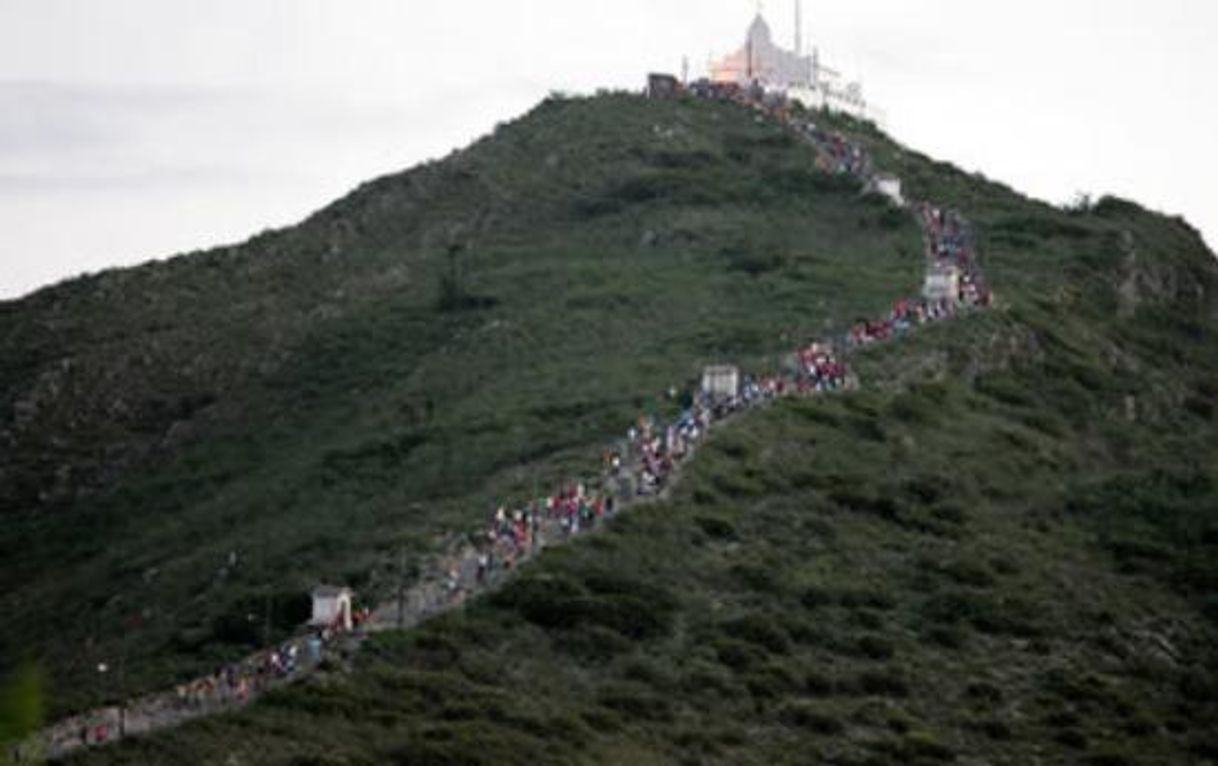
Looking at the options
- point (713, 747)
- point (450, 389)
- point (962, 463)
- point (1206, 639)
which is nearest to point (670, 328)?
point (450, 389)

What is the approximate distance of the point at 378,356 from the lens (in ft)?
335

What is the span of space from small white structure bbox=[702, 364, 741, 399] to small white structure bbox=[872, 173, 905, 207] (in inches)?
1607

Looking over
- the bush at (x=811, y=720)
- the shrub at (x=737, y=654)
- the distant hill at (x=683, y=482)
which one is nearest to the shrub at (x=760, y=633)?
the distant hill at (x=683, y=482)

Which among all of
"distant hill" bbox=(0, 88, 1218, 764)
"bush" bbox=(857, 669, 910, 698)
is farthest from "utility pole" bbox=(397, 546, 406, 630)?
"bush" bbox=(857, 669, 910, 698)

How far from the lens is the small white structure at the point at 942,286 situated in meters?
91.1

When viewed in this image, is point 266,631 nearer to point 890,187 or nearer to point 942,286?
point 942,286

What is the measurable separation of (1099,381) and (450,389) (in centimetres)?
2720

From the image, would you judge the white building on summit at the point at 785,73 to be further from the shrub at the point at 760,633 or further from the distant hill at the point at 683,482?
the shrub at the point at 760,633

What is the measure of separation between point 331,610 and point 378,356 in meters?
55.8

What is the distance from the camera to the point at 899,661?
168ft

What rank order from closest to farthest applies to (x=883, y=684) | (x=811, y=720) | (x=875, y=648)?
(x=811, y=720), (x=883, y=684), (x=875, y=648)

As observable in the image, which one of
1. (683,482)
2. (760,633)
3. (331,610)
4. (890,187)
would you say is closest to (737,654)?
(760,633)

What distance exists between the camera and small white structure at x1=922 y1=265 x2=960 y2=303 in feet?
299

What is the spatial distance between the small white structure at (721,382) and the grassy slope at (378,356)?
2504 millimetres
